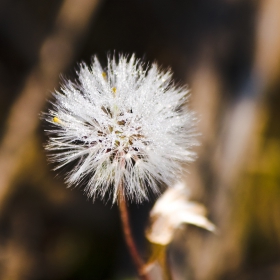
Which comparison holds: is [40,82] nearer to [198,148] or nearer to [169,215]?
[198,148]

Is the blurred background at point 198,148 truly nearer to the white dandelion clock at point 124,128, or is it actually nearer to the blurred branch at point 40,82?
the blurred branch at point 40,82

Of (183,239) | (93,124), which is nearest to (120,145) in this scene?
(93,124)

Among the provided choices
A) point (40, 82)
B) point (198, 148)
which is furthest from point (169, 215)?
point (40, 82)

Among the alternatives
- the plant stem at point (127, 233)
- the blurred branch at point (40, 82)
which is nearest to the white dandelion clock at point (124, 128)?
the plant stem at point (127, 233)

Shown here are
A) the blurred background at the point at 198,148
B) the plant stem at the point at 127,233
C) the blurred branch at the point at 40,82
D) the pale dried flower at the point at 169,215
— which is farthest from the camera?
the blurred branch at the point at 40,82

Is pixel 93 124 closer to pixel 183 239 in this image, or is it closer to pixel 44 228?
pixel 183 239

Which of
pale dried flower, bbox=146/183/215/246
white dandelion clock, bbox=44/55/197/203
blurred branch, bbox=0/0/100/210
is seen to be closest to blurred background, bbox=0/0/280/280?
blurred branch, bbox=0/0/100/210
